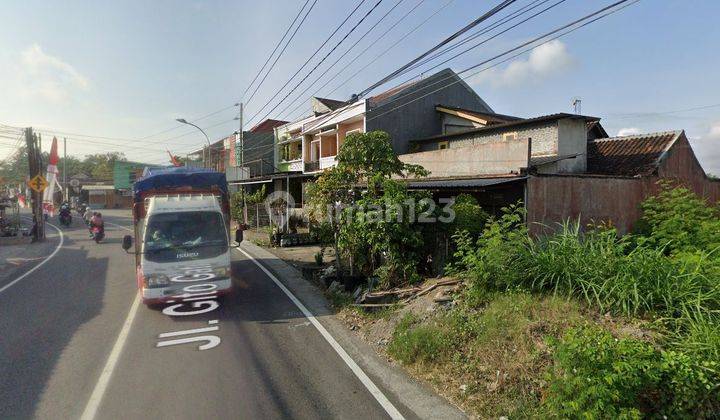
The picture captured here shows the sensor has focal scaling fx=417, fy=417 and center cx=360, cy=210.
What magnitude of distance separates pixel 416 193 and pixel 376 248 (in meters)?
1.66

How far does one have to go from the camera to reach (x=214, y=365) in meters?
5.86

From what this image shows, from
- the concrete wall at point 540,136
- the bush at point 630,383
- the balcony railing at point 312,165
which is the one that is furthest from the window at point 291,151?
the bush at point 630,383

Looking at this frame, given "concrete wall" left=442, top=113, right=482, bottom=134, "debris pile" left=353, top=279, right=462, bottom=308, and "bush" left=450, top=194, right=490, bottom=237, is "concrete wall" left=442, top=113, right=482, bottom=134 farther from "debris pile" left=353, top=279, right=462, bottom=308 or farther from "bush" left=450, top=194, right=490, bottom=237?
"debris pile" left=353, top=279, right=462, bottom=308

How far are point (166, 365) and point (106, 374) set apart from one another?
72 centimetres

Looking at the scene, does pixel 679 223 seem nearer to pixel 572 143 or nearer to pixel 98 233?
pixel 572 143

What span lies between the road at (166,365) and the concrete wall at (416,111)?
14714mm

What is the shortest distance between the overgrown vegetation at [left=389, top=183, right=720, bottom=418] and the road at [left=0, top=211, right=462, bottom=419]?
49.0 inches

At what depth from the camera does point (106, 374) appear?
18.2 ft

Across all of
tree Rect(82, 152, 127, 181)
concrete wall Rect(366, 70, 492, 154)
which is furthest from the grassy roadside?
tree Rect(82, 152, 127, 181)

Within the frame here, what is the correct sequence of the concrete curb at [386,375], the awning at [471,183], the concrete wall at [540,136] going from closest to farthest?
the concrete curb at [386,375]
the awning at [471,183]
the concrete wall at [540,136]

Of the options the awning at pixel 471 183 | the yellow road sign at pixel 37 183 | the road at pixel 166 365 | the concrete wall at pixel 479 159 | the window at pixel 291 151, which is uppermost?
the window at pixel 291 151

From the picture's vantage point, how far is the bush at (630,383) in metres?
3.70

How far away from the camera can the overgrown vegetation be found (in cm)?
379

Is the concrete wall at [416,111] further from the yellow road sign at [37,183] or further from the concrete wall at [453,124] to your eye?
the yellow road sign at [37,183]
